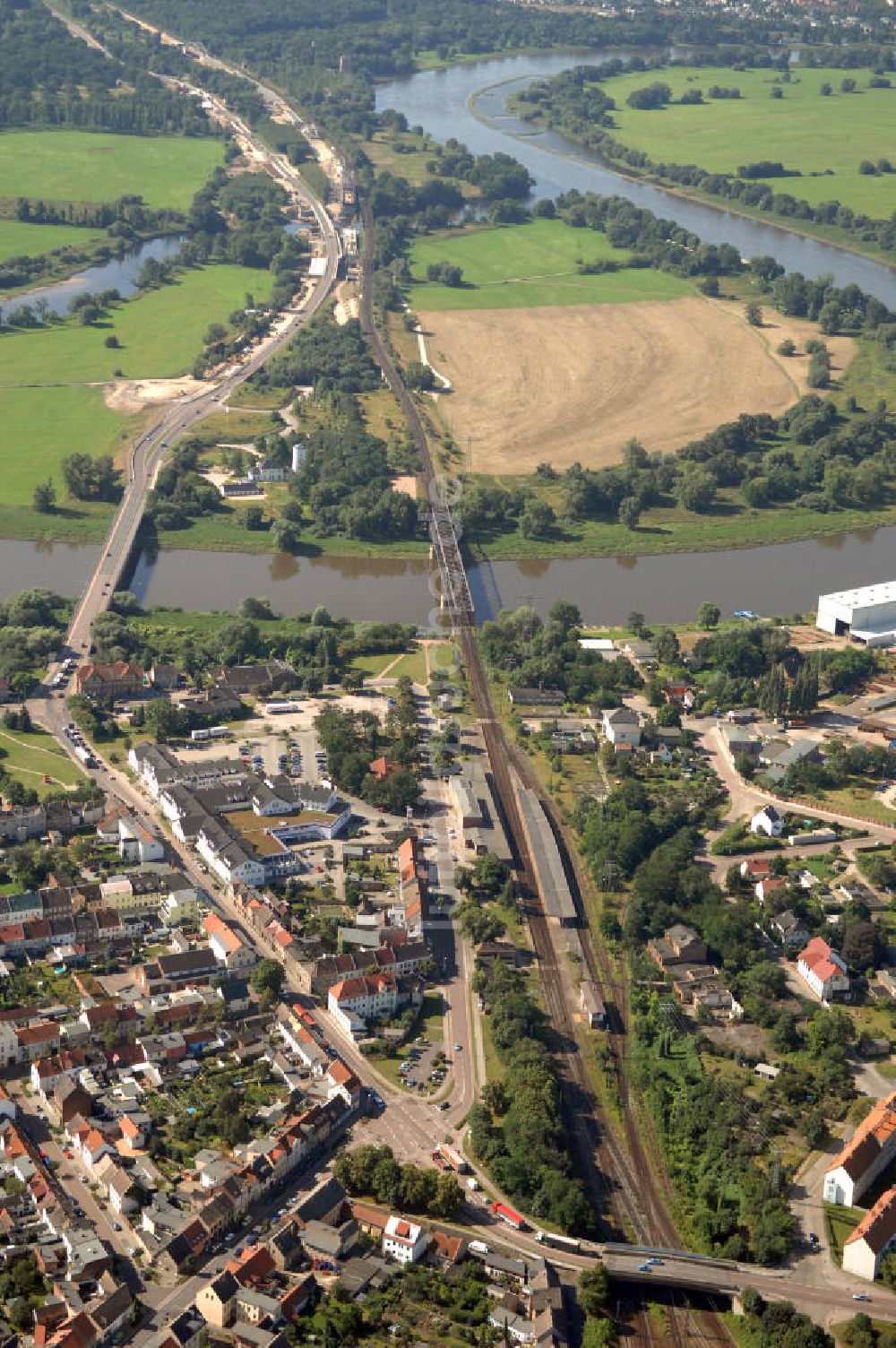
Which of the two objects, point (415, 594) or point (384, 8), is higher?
point (384, 8)

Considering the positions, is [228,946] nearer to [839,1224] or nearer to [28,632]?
[839,1224]

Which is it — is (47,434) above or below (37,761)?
above

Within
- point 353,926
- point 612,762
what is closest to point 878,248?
point 612,762

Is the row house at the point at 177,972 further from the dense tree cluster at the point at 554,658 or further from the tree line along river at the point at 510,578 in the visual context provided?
the tree line along river at the point at 510,578

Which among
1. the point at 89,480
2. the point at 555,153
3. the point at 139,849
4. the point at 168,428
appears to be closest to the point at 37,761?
the point at 139,849

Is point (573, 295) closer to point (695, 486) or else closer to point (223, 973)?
point (695, 486)

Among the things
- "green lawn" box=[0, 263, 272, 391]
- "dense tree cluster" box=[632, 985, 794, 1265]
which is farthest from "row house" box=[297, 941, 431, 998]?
"green lawn" box=[0, 263, 272, 391]
